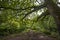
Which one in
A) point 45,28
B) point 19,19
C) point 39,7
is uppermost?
point 39,7

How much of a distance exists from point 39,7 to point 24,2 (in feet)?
3.00

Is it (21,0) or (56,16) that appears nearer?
(56,16)

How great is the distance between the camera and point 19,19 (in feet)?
37.3

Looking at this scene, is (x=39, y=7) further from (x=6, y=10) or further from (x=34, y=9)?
(x=6, y=10)

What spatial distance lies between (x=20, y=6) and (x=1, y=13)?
129 centimetres

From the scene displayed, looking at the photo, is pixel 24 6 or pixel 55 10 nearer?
pixel 55 10

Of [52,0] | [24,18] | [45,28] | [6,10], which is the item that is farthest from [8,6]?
[45,28]

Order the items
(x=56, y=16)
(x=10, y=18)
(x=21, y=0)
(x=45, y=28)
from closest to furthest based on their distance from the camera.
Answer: (x=56, y=16)
(x=21, y=0)
(x=10, y=18)
(x=45, y=28)

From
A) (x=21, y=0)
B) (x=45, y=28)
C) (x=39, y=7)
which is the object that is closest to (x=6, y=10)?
(x=21, y=0)

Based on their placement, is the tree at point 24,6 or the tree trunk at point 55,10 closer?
the tree trunk at point 55,10

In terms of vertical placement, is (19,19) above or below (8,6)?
below

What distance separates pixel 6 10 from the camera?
10.5 meters

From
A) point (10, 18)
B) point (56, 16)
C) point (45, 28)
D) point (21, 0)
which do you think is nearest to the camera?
point (56, 16)

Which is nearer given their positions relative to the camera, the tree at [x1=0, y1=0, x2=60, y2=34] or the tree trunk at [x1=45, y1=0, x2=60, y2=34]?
the tree trunk at [x1=45, y1=0, x2=60, y2=34]
